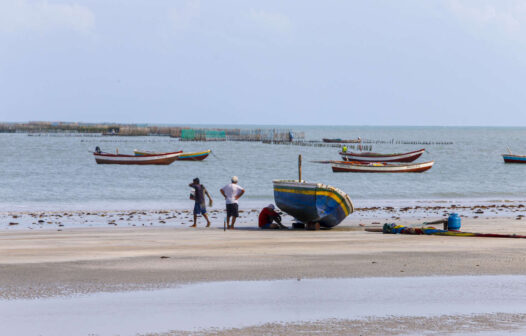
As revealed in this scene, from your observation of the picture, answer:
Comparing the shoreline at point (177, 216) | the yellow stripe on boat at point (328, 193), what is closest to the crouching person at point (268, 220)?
the yellow stripe on boat at point (328, 193)

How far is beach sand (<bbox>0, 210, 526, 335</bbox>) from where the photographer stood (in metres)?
12.9

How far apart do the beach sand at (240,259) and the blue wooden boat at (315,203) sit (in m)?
1.10

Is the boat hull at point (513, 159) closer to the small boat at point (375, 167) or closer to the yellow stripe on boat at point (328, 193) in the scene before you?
the small boat at point (375, 167)

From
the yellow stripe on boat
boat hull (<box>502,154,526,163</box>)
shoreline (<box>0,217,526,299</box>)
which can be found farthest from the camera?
boat hull (<box>502,154,526,163</box>)

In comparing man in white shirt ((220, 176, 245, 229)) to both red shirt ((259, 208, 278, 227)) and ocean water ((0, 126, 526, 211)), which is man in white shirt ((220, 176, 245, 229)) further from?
ocean water ((0, 126, 526, 211))

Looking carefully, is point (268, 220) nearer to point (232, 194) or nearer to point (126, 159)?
point (232, 194)

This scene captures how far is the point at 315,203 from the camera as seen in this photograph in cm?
2394

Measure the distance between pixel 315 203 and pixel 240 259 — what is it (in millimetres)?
8014

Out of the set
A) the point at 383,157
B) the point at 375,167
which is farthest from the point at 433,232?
the point at 383,157

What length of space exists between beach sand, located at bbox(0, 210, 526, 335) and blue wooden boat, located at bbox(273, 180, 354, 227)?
43.1 inches

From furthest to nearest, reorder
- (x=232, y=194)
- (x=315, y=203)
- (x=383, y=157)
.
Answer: (x=383, y=157) < (x=315, y=203) < (x=232, y=194)

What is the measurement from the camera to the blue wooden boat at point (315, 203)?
24.0m

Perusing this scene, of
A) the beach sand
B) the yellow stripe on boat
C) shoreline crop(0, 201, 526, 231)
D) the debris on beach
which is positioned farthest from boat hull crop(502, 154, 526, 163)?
the debris on beach

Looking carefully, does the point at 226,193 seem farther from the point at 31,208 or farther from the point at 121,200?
the point at 121,200
